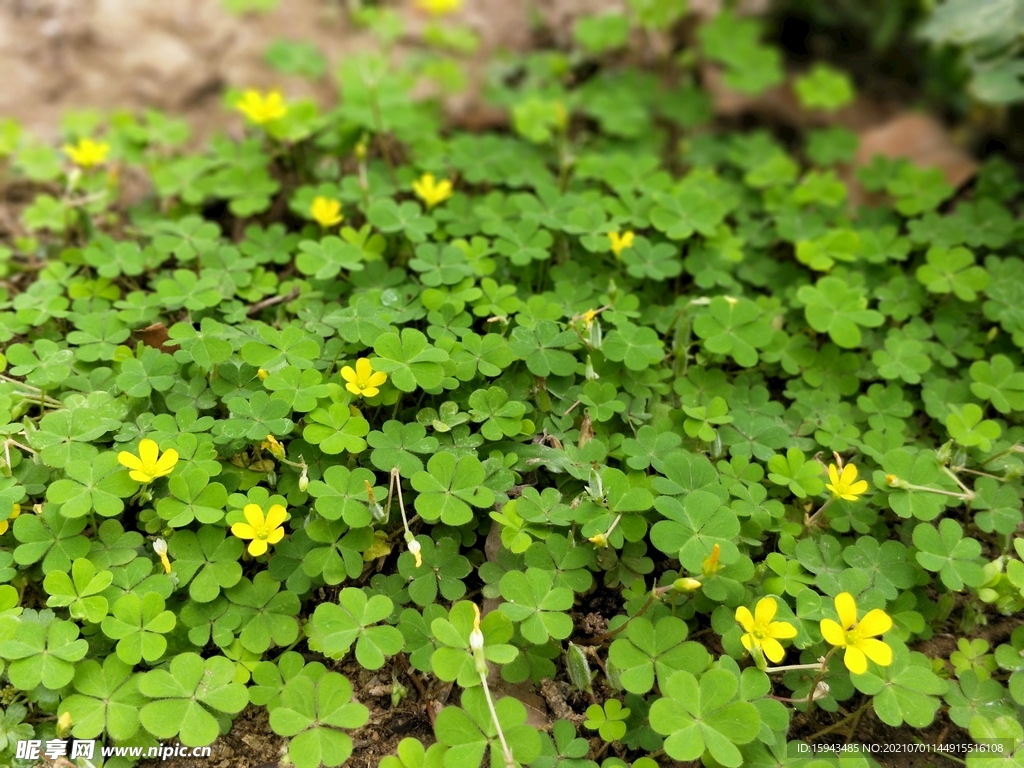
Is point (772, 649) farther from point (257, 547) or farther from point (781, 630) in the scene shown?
point (257, 547)

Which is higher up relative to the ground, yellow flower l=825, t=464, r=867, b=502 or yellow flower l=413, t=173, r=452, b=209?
yellow flower l=413, t=173, r=452, b=209

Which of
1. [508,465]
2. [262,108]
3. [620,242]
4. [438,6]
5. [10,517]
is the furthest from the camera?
[438,6]

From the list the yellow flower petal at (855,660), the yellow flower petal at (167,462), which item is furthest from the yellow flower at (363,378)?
the yellow flower petal at (855,660)

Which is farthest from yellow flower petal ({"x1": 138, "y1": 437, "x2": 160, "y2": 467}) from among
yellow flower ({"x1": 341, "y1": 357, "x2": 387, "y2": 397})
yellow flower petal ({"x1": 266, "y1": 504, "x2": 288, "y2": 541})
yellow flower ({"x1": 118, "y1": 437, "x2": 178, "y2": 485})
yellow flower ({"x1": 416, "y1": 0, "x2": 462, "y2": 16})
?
yellow flower ({"x1": 416, "y1": 0, "x2": 462, "y2": 16})

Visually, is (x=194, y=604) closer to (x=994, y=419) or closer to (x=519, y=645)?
(x=519, y=645)

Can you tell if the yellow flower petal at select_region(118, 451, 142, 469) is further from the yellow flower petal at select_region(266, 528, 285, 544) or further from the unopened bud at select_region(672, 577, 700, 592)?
the unopened bud at select_region(672, 577, 700, 592)

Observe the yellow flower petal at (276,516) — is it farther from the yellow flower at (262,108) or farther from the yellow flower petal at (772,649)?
the yellow flower at (262,108)

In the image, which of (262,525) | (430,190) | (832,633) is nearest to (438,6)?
(430,190)
